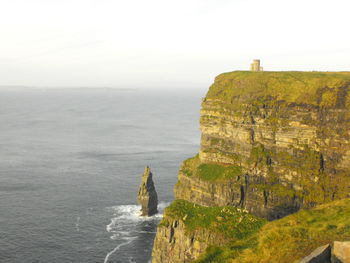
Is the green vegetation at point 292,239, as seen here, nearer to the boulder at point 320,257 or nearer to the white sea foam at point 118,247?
the boulder at point 320,257

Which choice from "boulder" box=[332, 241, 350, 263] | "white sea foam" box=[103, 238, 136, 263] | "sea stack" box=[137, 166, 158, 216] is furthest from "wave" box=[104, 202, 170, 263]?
"boulder" box=[332, 241, 350, 263]

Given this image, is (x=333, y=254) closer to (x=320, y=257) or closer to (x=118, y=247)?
(x=320, y=257)

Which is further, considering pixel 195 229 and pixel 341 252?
pixel 195 229

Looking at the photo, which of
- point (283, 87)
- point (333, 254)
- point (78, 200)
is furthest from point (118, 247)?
point (333, 254)

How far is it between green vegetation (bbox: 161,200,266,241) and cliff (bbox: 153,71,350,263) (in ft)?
87.7

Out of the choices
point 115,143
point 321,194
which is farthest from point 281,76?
point 115,143

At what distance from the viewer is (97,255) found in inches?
3088

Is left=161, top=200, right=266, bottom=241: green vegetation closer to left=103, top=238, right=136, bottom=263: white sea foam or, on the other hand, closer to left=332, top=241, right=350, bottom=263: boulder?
left=103, top=238, right=136, bottom=263: white sea foam

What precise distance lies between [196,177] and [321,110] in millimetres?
31145

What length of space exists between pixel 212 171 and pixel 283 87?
82.5ft

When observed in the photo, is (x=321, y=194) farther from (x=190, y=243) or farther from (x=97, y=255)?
(x=97, y=255)

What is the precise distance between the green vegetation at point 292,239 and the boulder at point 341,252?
3908 millimetres

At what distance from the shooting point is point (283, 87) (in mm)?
89062

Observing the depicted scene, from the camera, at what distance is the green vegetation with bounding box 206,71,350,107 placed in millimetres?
81875
